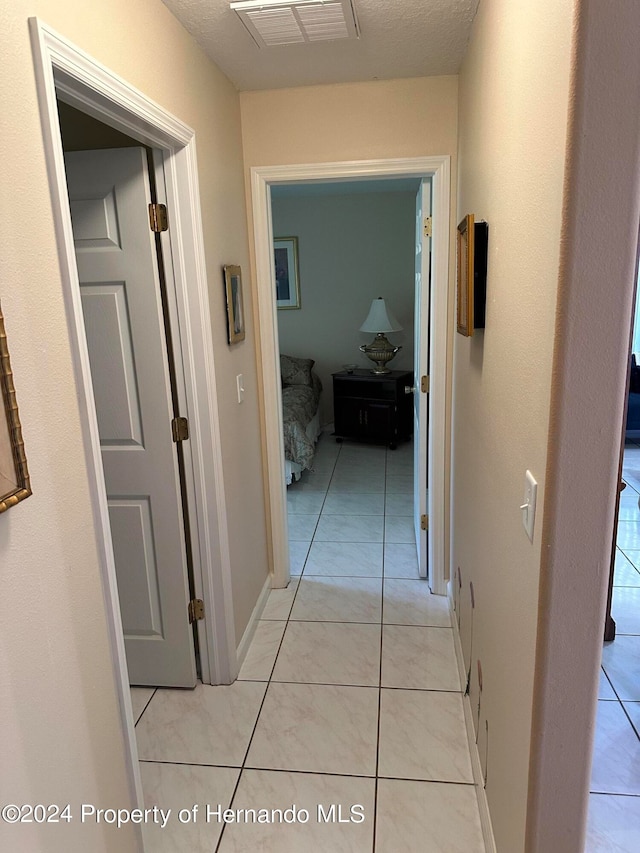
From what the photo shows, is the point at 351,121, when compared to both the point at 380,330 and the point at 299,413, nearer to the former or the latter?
the point at 299,413

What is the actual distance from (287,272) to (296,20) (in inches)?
159

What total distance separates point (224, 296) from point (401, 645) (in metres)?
1.70

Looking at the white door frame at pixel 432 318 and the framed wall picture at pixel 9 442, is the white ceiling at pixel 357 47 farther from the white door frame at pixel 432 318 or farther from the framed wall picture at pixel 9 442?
the framed wall picture at pixel 9 442

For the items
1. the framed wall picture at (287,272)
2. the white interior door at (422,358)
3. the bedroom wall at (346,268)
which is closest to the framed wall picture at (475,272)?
the white interior door at (422,358)

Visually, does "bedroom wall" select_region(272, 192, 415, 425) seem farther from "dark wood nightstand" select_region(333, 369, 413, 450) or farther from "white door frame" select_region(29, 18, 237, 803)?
"white door frame" select_region(29, 18, 237, 803)

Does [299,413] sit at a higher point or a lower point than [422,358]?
lower

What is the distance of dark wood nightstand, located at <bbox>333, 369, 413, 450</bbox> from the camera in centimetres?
523

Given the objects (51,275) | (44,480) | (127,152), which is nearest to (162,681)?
(44,480)

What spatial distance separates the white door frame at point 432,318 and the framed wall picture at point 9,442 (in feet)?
6.05

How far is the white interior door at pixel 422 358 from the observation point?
2.74 metres

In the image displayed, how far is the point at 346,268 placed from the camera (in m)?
5.77

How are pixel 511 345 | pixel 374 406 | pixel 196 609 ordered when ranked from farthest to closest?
pixel 374 406 < pixel 196 609 < pixel 511 345

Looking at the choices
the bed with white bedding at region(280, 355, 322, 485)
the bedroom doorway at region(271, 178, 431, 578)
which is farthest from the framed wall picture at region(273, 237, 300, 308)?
the bed with white bedding at region(280, 355, 322, 485)

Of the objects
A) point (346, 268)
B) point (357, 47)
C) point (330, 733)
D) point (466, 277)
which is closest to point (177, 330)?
point (466, 277)
